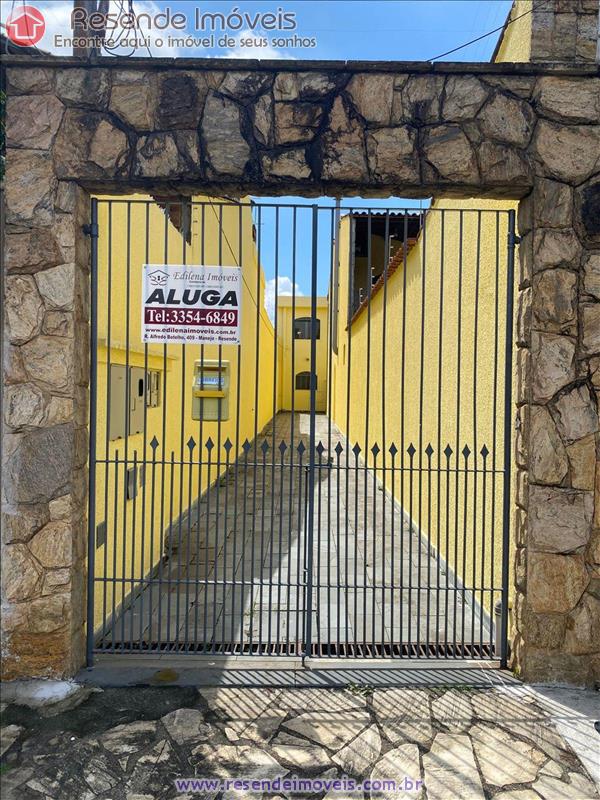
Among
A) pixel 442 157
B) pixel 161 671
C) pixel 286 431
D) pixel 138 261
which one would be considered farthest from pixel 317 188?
pixel 286 431

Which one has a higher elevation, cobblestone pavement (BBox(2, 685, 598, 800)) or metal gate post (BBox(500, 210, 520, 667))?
metal gate post (BBox(500, 210, 520, 667))

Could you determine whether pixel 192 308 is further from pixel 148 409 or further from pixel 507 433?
pixel 507 433

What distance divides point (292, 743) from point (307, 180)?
3.20 m

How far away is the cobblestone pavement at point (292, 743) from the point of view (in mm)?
2328

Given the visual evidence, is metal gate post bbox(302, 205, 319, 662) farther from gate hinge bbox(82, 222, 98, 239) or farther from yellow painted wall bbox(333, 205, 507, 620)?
gate hinge bbox(82, 222, 98, 239)

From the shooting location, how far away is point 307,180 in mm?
3088

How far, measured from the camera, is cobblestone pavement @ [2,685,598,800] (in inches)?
91.7

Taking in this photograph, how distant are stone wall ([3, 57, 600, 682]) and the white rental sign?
49cm

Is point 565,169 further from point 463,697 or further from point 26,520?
point 26,520

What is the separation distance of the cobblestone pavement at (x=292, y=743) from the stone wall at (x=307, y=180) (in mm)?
454

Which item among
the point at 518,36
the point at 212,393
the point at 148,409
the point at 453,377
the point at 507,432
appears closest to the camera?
the point at 507,432

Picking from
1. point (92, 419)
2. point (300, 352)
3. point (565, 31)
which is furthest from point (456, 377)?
point (300, 352)

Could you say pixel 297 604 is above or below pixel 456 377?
below

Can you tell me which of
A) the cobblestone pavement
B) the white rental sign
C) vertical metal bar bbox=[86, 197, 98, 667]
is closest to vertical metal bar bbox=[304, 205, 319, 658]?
the cobblestone pavement
